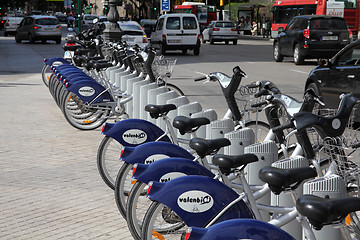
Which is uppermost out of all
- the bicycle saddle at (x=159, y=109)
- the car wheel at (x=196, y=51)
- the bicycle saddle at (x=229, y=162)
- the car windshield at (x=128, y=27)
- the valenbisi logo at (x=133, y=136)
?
the bicycle saddle at (x=229, y=162)

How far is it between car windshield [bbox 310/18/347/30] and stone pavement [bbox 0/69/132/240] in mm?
15070

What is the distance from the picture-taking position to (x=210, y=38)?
45.6 metres

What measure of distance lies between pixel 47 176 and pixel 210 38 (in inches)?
1537

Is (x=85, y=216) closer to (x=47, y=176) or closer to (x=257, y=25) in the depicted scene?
(x=47, y=176)

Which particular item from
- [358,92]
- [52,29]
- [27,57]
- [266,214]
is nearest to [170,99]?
[266,214]

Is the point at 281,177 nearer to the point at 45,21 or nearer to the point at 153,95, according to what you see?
the point at 153,95

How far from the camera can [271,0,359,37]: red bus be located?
38.2 metres

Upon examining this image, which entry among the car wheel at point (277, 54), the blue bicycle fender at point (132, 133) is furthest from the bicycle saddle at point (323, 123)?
the car wheel at point (277, 54)

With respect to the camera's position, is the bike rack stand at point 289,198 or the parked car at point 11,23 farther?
the parked car at point 11,23

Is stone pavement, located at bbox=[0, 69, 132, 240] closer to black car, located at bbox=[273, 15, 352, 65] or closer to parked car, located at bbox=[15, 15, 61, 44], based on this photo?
black car, located at bbox=[273, 15, 352, 65]

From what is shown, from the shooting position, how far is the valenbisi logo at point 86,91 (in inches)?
356

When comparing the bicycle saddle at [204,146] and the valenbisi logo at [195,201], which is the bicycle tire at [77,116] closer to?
the bicycle saddle at [204,146]

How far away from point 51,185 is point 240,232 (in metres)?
4.05

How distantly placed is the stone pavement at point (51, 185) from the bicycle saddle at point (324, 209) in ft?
8.54
